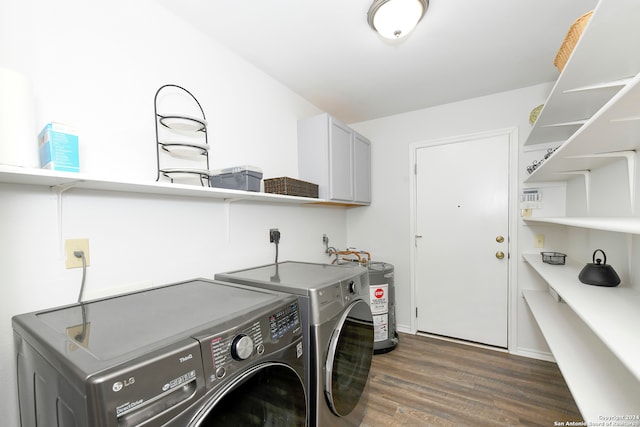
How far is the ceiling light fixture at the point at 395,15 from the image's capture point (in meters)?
1.36

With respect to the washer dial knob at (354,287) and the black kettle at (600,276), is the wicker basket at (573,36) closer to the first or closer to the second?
the black kettle at (600,276)

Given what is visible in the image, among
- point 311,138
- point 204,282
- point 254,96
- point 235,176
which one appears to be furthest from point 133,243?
point 311,138

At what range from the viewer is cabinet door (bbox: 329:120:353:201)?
7.70 ft

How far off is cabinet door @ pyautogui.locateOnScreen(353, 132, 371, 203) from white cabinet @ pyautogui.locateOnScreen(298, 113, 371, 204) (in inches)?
2.0

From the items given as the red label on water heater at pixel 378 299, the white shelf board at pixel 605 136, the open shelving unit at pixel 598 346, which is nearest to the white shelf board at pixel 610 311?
the open shelving unit at pixel 598 346

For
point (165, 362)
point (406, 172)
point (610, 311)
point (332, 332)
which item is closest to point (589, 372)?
point (610, 311)

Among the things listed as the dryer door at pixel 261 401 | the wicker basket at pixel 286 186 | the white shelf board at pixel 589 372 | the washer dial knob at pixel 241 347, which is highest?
the wicker basket at pixel 286 186

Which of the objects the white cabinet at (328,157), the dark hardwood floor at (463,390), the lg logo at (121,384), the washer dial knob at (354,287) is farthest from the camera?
the white cabinet at (328,157)

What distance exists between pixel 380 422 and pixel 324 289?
1.10 m

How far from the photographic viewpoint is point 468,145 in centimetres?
266

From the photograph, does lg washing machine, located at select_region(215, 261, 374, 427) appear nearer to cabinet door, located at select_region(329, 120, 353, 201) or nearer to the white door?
cabinet door, located at select_region(329, 120, 353, 201)

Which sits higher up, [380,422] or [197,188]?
[197,188]

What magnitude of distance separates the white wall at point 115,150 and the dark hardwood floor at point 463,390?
137 centimetres

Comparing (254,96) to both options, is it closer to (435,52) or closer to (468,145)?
(435,52)
